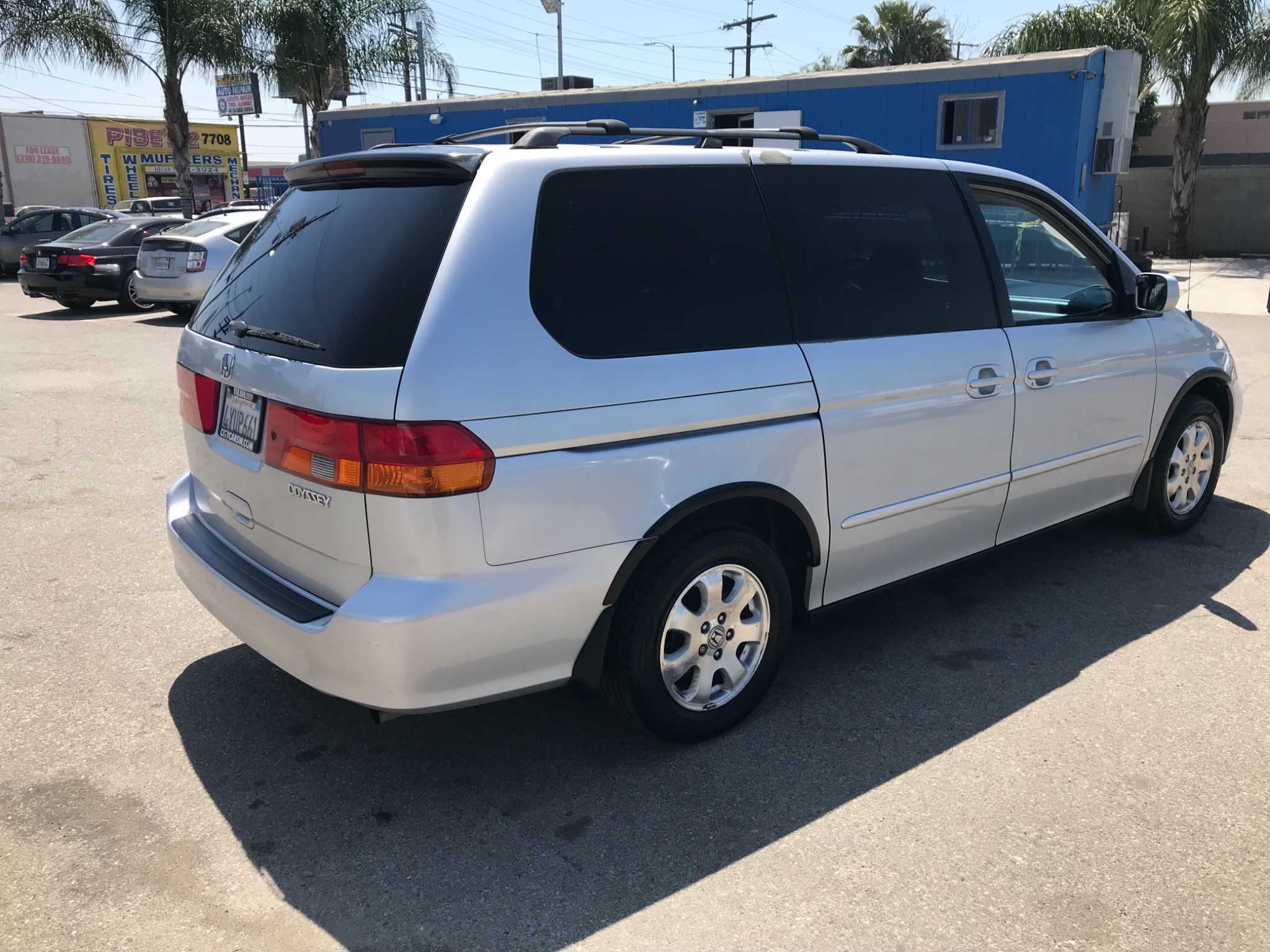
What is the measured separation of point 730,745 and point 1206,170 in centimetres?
2483

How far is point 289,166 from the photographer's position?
340cm

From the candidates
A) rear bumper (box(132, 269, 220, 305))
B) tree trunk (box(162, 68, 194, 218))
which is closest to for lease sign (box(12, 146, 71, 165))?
tree trunk (box(162, 68, 194, 218))

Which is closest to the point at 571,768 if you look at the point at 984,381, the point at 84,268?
the point at 984,381

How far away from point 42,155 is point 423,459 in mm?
Result: 50154

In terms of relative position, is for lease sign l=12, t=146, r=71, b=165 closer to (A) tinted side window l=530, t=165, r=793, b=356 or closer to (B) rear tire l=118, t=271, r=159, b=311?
(B) rear tire l=118, t=271, r=159, b=311

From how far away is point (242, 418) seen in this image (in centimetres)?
301

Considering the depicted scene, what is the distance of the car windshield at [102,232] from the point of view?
15.1m

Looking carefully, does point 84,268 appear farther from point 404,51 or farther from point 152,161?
point 152,161

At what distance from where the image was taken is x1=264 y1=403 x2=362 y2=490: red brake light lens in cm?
259

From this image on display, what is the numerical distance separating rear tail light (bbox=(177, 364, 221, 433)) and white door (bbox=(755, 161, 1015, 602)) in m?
1.85

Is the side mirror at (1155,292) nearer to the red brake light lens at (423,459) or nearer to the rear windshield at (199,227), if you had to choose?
the red brake light lens at (423,459)

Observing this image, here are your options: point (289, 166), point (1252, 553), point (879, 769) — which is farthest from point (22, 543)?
point (1252, 553)

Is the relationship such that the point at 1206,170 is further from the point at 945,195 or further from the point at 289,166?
the point at 289,166

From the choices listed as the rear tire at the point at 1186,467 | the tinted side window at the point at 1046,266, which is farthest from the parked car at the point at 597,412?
the rear tire at the point at 1186,467
